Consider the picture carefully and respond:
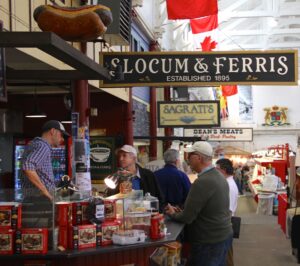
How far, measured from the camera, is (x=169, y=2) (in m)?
10.6

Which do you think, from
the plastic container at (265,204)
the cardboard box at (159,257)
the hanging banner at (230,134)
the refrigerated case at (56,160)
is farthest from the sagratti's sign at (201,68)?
the hanging banner at (230,134)

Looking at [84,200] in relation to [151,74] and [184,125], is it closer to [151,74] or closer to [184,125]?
[151,74]

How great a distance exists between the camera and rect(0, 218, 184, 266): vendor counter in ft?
12.7

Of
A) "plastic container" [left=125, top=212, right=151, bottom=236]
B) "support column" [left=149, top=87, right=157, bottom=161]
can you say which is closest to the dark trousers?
"plastic container" [left=125, top=212, right=151, bottom=236]

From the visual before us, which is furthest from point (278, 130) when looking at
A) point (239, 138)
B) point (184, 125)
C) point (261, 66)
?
point (261, 66)

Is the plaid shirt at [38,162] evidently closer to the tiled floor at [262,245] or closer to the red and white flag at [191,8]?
the tiled floor at [262,245]

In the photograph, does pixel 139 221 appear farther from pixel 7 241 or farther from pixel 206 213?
pixel 7 241

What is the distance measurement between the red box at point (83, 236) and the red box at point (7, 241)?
41 centimetres

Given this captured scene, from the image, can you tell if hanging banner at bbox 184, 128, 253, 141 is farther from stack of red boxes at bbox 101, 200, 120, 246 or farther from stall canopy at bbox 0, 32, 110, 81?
stack of red boxes at bbox 101, 200, 120, 246

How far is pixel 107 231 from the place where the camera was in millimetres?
4152

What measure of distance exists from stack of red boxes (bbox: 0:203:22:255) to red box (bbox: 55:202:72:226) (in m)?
0.28

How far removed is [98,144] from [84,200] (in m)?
6.70

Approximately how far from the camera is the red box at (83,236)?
397 centimetres

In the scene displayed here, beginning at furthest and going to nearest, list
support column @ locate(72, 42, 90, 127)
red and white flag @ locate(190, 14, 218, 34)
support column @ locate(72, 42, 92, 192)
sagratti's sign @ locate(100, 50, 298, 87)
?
red and white flag @ locate(190, 14, 218, 34) < support column @ locate(72, 42, 90, 127) < sagratti's sign @ locate(100, 50, 298, 87) < support column @ locate(72, 42, 92, 192)
